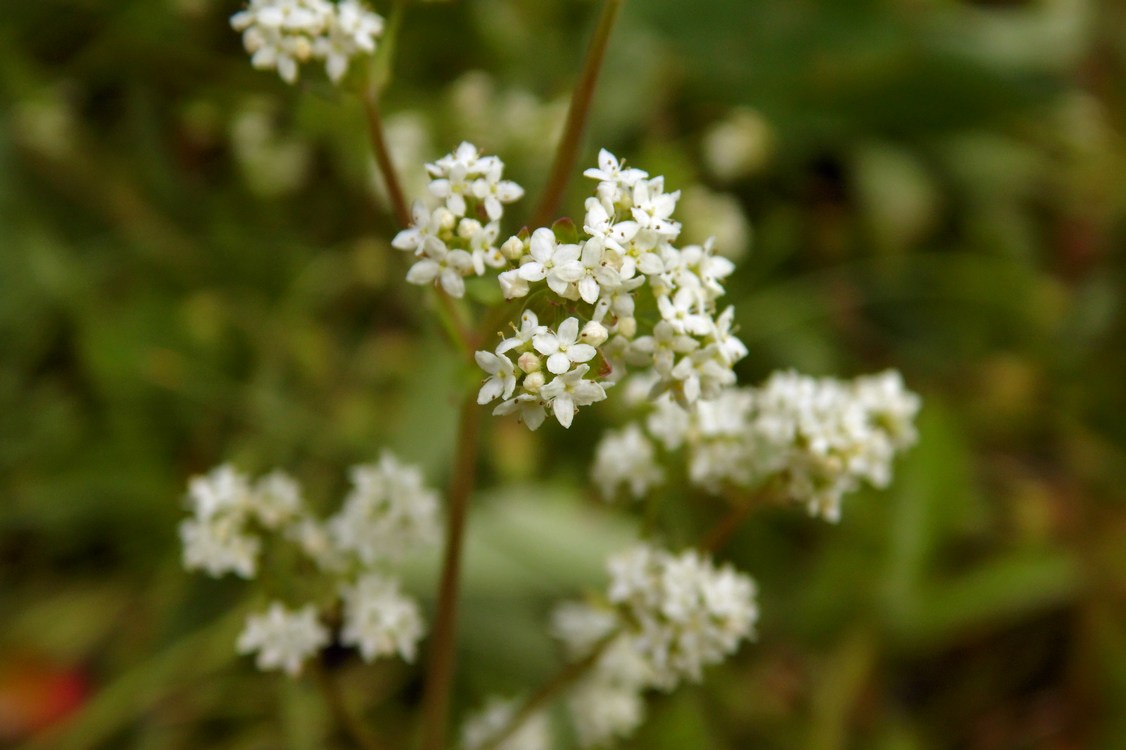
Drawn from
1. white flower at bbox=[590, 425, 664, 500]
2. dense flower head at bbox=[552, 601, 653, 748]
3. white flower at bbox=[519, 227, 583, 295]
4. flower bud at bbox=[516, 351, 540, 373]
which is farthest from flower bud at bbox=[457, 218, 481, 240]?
dense flower head at bbox=[552, 601, 653, 748]

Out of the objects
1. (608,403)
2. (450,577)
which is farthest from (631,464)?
(608,403)

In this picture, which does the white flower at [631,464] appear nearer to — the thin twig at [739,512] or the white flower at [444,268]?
the thin twig at [739,512]

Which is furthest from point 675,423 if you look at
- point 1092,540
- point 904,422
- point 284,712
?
point 1092,540

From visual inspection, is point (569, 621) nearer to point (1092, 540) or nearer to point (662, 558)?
point (662, 558)

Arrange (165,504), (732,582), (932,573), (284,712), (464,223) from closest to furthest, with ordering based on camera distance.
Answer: (464,223) → (732,582) → (284,712) → (165,504) → (932,573)

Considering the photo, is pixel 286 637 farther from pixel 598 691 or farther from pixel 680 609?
pixel 598 691

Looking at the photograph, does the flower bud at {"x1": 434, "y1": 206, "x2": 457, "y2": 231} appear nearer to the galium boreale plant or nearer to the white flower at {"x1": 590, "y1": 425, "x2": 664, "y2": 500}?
the galium boreale plant
